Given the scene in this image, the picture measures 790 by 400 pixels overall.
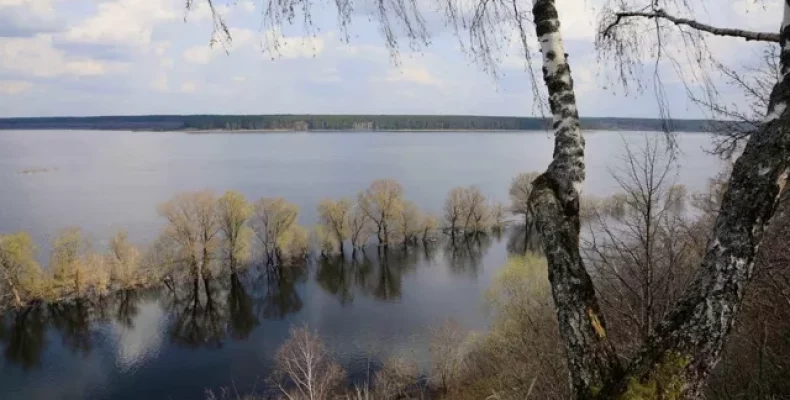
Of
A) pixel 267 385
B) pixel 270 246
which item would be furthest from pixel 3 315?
pixel 267 385

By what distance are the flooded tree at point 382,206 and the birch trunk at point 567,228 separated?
86.9 feet

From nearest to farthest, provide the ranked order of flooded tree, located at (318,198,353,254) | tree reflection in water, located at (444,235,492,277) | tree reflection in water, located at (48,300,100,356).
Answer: tree reflection in water, located at (48,300,100,356)
tree reflection in water, located at (444,235,492,277)
flooded tree, located at (318,198,353,254)

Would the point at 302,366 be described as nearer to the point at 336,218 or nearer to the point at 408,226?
the point at 336,218

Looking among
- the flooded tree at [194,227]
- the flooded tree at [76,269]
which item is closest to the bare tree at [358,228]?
the flooded tree at [194,227]

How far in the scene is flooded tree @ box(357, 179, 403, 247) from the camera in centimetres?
2883

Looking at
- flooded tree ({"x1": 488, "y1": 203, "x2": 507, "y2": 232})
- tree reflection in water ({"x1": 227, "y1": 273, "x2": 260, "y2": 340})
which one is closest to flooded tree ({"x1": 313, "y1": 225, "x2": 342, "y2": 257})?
tree reflection in water ({"x1": 227, "y1": 273, "x2": 260, "y2": 340})

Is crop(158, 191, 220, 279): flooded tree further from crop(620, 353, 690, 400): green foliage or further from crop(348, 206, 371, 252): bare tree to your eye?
crop(620, 353, 690, 400): green foliage

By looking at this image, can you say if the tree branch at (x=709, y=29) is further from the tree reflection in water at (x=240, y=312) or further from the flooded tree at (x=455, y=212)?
the flooded tree at (x=455, y=212)

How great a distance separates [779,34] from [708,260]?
33.9 inches

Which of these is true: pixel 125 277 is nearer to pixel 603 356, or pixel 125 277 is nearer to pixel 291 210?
pixel 291 210

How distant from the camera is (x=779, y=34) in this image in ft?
6.04

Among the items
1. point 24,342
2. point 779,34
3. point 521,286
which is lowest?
point 24,342

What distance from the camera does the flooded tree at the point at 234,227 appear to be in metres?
25.0

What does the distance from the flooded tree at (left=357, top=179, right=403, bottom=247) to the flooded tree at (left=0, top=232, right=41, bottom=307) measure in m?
15.2
